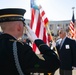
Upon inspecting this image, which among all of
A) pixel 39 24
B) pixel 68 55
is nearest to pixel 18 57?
pixel 39 24

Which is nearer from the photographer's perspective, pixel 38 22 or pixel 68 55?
pixel 38 22

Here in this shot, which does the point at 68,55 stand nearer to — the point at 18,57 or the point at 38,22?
the point at 38,22

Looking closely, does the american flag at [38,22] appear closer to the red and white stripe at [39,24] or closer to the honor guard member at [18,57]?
the red and white stripe at [39,24]

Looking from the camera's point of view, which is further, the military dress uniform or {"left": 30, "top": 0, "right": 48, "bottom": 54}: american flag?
the military dress uniform

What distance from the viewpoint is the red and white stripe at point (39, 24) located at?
204 inches

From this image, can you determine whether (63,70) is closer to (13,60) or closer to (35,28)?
(35,28)

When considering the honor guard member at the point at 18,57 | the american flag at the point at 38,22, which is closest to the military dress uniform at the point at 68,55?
the american flag at the point at 38,22

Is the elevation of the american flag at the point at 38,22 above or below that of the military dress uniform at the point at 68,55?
above

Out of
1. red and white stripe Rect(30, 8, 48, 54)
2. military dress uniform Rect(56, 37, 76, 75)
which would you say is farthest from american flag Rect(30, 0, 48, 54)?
military dress uniform Rect(56, 37, 76, 75)

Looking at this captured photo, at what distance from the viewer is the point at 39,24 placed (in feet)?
17.1

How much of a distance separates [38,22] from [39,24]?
0.29 feet

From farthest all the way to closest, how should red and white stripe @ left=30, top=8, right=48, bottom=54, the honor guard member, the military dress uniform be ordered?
the military dress uniform
red and white stripe @ left=30, top=8, right=48, bottom=54
the honor guard member

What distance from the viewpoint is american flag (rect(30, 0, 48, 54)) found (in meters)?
5.19

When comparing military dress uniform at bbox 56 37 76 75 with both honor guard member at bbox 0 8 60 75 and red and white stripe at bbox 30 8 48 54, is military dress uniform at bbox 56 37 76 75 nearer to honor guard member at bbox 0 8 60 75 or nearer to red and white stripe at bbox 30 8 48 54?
red and white stripe at bbox 30 8 48 54
